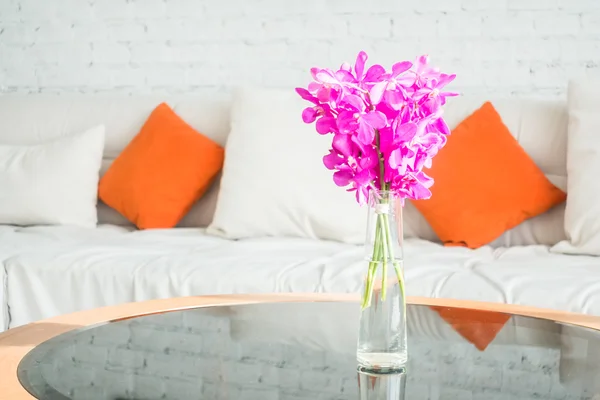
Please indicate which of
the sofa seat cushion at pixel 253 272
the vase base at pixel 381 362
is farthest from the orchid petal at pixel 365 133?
the sofa seat cushion at pixel 253 272

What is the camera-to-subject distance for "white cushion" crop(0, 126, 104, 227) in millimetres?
2916

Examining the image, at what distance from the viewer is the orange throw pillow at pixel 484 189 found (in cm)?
256

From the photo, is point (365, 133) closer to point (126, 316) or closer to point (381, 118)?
point (381, 118)

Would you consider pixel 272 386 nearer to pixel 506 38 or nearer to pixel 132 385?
pixel 132 385

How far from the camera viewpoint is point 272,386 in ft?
3.26

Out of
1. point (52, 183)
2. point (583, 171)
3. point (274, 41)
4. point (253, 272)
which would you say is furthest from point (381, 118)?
point (274, 41)

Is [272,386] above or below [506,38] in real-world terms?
below

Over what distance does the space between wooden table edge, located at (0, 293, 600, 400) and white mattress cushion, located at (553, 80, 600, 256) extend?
1.02m

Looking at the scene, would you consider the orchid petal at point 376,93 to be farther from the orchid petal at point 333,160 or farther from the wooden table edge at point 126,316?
the wooden table edge at point 126,316

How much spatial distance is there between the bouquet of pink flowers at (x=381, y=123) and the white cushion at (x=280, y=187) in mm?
1532

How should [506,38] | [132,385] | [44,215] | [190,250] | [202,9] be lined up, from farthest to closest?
[202,9], [506,38], [44,215], [190,250], [132,385]

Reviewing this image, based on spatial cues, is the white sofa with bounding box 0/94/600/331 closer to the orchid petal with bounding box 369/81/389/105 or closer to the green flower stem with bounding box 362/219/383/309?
the green flower stem with bounding box 362/219/383/309

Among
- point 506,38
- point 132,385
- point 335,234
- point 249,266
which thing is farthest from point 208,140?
point 132,385

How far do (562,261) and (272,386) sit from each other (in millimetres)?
1471
